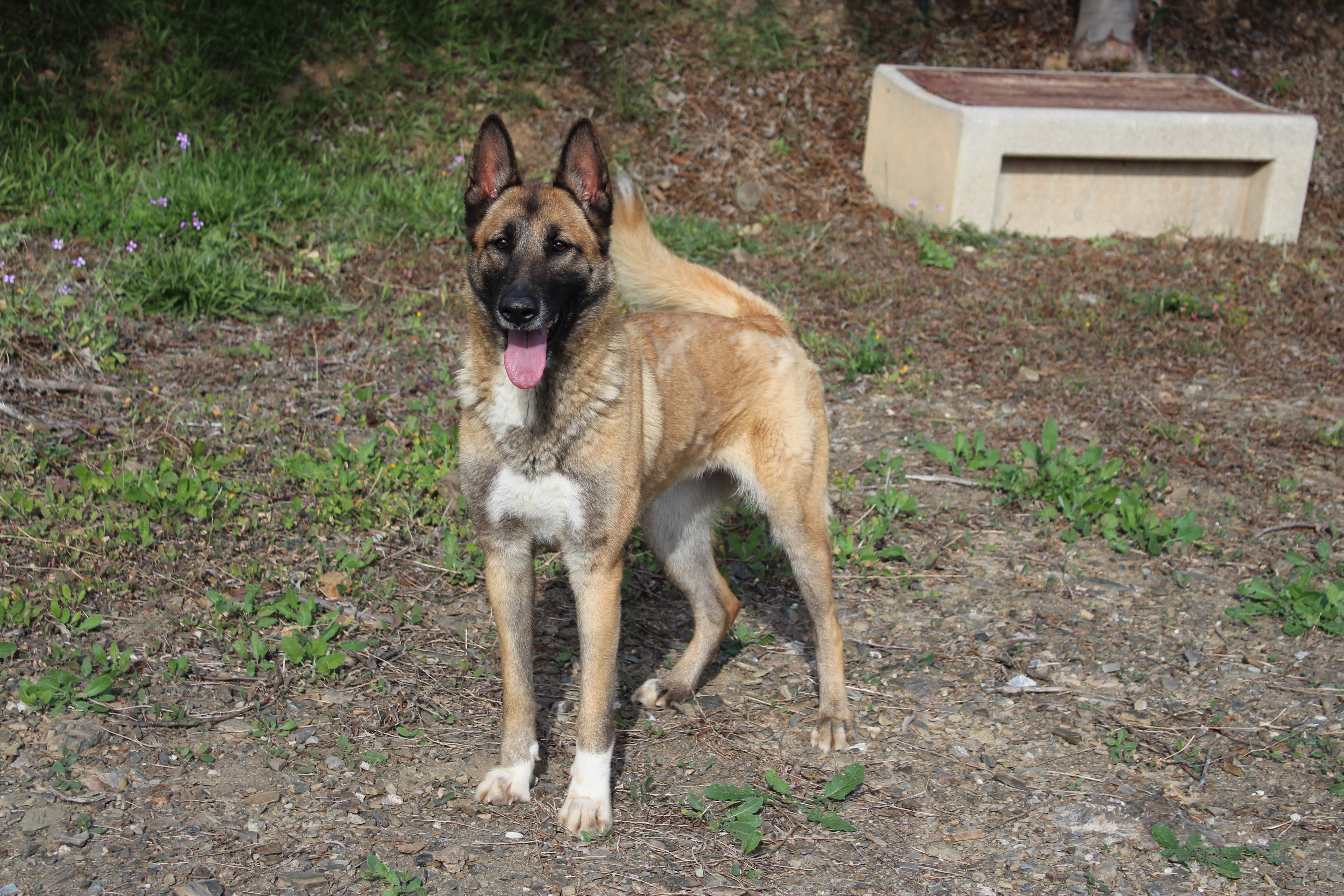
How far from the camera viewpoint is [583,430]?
10.7ft

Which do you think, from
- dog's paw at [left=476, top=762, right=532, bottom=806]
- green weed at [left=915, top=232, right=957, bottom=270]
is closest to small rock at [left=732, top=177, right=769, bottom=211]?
green weed at [left=915, top=232, right=957, bottom=270]

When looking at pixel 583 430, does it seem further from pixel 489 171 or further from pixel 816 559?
pixel 816 559

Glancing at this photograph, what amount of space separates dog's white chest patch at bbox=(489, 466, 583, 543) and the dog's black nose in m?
0.44

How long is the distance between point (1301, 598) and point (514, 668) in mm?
3262

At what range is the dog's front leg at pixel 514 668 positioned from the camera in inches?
130

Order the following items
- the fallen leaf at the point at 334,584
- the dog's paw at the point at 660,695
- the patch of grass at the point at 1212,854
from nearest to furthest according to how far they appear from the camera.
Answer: the patch of grass at the point at 1212,854 → the dog's paw at the point at 660,695 → the fallen leaf at the point at 334,584

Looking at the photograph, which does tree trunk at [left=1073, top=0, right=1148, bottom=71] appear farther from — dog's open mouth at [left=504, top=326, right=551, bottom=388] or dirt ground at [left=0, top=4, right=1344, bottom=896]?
dog's open mouth at [left=504, top=326, right=551, bottom=388]

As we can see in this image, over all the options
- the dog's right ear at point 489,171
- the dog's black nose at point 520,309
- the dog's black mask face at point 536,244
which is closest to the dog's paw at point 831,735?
the dog's black mask face at point 536,244

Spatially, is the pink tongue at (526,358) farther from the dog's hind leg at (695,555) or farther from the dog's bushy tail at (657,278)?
the dog's hind leg at (695,555)

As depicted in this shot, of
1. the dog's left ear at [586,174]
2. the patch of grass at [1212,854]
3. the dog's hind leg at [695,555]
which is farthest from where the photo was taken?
the dog's hind leg at [695,555]

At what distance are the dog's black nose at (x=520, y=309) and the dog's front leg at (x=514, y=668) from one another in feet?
2.17

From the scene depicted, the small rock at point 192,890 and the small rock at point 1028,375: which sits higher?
the small rock at point 1028,375

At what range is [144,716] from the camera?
3482mm

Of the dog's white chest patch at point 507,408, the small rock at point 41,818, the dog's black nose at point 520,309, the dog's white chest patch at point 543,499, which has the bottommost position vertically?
the small rock at point 41,818
